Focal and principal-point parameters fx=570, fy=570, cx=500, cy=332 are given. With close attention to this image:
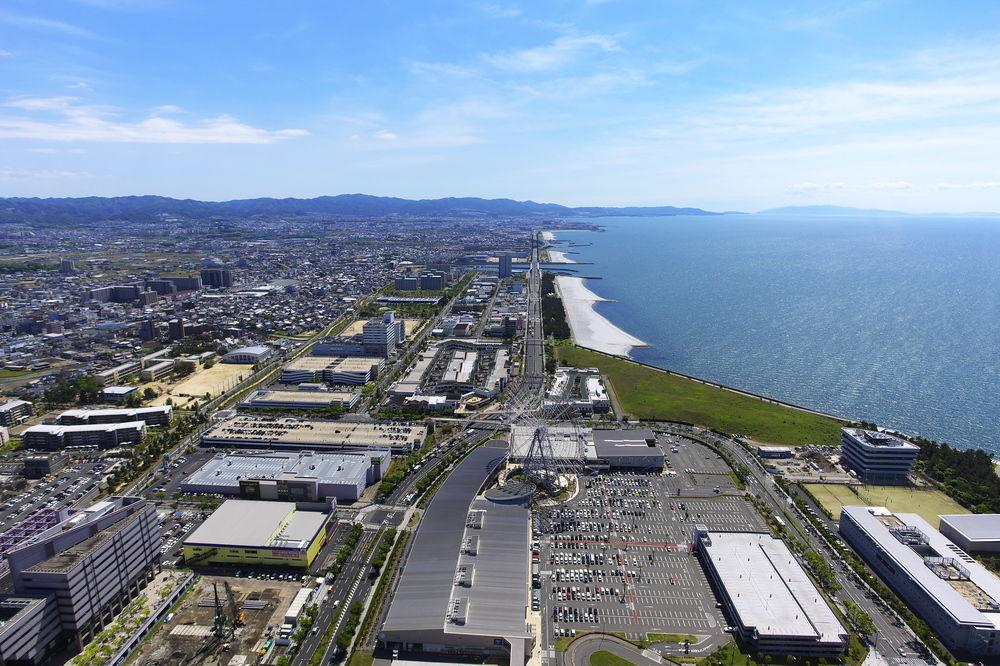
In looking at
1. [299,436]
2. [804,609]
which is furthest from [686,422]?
[299,436]

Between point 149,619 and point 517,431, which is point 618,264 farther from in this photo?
point 149,619

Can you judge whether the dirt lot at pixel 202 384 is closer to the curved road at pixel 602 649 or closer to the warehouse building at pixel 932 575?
the curved road at pixel 602 649

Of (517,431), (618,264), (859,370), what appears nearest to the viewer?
(517,431)

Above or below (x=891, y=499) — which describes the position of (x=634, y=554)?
below

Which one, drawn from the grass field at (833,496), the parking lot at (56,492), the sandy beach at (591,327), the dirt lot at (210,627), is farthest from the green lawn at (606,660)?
the sandy beach at (591,327)

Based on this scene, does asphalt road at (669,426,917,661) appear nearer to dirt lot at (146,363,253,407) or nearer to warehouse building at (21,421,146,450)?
warehouse building at (21,421,146,450)

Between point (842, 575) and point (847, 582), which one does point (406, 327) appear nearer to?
point (842, 575)

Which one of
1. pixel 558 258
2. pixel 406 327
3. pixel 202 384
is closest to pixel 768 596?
pixel 202 384
